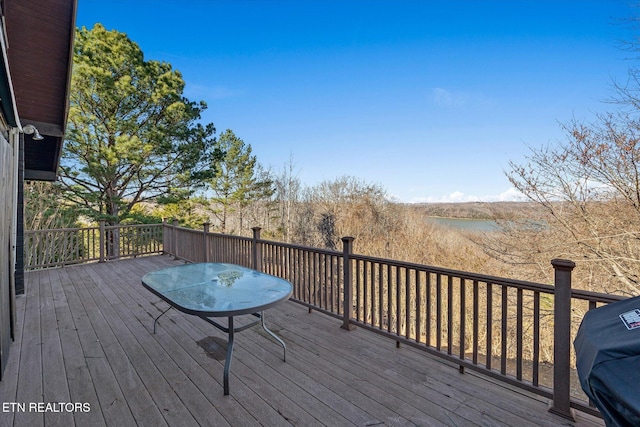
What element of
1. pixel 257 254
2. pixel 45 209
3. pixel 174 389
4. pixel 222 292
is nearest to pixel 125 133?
pixel 45 209

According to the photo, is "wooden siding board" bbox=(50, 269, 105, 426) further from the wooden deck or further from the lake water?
the lake water

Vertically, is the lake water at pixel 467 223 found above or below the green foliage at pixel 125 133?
below

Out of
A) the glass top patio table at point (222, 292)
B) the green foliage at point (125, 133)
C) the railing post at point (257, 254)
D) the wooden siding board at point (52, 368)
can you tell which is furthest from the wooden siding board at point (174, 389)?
the green foliage at point (125, 133)

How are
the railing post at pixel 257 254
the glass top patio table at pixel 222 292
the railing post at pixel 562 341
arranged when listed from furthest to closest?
1. the railing post at pixel 257 254
2. the glass top patio table at pixel 222 292
3. the railing post at pixel 562 341

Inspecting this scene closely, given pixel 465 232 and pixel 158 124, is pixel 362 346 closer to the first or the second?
pixel 465 232

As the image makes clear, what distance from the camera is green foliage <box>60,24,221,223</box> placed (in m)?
9.49

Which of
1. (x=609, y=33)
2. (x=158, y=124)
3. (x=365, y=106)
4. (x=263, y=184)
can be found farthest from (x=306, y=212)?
(x=609, y=33)

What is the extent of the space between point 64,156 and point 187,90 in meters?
4.89

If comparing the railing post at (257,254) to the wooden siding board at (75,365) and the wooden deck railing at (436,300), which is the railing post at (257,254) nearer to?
the wooden deck railing at (436,300)

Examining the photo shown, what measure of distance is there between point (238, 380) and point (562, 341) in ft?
7.57

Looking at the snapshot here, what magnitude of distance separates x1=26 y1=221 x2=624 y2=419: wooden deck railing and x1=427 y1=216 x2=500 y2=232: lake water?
1.70m

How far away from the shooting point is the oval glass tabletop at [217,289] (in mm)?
2123

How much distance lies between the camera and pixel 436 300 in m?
2.50

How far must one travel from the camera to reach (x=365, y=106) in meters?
13.7
